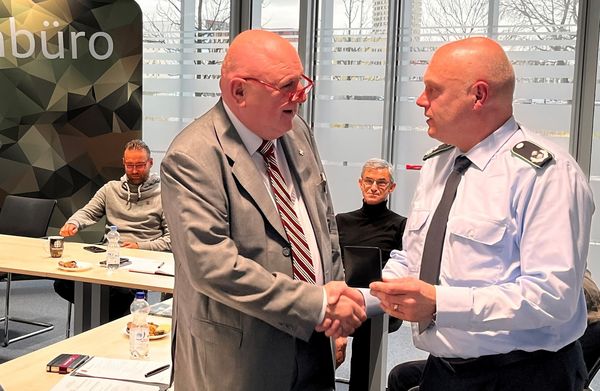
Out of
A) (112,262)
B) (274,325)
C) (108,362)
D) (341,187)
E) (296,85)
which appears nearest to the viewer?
(274,325)

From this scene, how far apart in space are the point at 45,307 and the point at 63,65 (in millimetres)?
2242

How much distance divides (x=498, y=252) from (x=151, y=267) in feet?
8.67

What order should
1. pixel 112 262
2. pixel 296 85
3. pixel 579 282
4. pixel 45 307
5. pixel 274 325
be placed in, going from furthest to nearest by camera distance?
pixel 45 307 < pixel 112 262 < pixel 296 85 < pixel 274 325 < pixel 579 282

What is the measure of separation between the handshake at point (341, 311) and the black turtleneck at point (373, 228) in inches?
105

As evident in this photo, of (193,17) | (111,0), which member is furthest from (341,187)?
(111,0)

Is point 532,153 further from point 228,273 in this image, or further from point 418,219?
point 228,273

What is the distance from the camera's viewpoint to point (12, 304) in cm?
610

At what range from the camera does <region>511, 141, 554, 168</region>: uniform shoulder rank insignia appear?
67.0 inches

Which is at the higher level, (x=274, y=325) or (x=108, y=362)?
(x=274, y=325)

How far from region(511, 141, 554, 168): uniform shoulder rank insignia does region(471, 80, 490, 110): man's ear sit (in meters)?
0.14

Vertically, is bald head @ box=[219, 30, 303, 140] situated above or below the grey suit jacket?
above

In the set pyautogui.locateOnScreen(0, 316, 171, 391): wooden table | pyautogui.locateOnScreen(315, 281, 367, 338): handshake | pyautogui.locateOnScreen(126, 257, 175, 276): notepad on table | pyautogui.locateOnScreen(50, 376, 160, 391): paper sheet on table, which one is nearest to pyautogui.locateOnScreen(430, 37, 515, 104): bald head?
pyautogui.locateOnScreen(315, 281, 367, 338): handshake

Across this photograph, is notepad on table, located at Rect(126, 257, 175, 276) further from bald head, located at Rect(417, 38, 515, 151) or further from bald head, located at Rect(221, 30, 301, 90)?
bald head, located at Rect(417, 38, 515, 151)

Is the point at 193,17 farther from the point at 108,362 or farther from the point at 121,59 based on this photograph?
the point at 108,362
